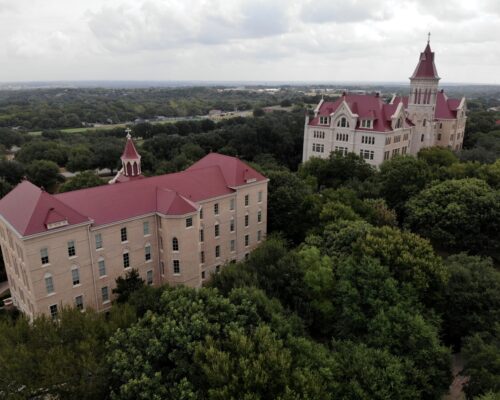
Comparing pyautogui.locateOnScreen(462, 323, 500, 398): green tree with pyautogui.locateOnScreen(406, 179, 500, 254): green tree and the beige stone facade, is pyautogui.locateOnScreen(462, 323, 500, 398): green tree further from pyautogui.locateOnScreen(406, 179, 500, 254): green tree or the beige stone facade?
the beige stone facade

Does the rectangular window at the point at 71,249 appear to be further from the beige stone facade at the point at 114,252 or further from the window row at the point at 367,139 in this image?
the window row at the point at 367,139

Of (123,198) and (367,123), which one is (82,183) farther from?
(367,123)

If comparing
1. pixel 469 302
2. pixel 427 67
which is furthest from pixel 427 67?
pixel 469 302

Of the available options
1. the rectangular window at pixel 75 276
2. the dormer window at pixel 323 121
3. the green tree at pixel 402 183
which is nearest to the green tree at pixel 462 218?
the green tree at pixel 402 183

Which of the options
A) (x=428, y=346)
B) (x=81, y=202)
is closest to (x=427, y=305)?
(x=428, y=346)

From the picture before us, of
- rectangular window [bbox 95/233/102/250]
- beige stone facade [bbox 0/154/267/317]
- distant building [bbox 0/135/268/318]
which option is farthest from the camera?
rectangular window [bbox 95/233/102/250]

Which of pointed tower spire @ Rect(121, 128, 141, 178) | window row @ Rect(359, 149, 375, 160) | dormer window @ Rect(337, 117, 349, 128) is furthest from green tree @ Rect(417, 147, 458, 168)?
pointed tower spire @ Rect(121, 128, 141, 178)
